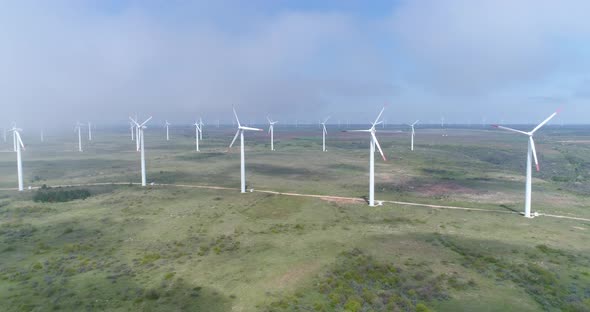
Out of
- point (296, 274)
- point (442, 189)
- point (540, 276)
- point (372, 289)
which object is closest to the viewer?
point (372, 289)

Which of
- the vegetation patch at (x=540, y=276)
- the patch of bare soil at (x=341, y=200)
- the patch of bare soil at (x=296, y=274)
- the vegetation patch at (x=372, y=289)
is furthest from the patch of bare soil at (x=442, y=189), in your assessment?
the patch of bare soil at (x=296, y=274)

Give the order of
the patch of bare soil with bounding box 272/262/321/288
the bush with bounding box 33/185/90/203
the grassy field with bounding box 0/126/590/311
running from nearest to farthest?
the grassy field with bounding box 0/126/590/311 < the patch of bare soil with bounding box 272/262/321/288 < the bush with bounding box 33/185/90/203

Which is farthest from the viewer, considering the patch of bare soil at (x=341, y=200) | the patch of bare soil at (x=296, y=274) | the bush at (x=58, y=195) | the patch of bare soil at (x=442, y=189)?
the patch of bare soil at (x=442, y=189)

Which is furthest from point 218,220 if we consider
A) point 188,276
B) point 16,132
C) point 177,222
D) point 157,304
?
point 16,132

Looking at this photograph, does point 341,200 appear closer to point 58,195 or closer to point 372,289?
point 372,289

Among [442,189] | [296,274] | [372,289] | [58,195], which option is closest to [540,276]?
[372,289]

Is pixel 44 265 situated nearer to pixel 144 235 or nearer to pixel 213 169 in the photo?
pixel 144 235

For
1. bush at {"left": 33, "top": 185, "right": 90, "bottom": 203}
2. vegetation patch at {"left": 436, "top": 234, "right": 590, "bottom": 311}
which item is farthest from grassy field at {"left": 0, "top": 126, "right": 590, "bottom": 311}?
bush at {"left": 33, "top": 185, "right": 90, "bottom": 203}

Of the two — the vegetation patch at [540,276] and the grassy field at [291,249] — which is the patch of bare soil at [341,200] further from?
the vegetation patch at [540,276]

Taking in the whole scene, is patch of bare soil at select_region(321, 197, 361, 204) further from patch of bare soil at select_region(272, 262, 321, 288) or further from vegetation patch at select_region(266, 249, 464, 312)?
patch of bare soil at select_region(272, 262, 321, 288)
